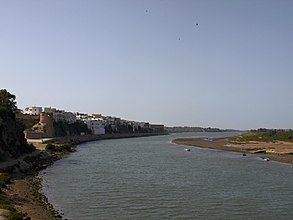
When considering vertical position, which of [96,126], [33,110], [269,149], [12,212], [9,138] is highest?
[33,110]

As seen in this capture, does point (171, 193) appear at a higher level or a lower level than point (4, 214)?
lower

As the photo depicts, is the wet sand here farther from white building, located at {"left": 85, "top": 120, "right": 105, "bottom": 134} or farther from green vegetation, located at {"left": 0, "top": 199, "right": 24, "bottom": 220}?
white building, located at {"left": 85, "top": 120, "right": 105, "bottom": 134}

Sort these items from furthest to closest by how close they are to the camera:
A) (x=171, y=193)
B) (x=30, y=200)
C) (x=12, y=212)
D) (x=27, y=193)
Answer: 1. (x=171, y=193)
2. (x=27, y=193)
3. (x=30, y=200)
4. (x=12, y=212)

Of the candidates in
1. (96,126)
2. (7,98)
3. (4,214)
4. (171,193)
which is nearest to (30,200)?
(4,214)

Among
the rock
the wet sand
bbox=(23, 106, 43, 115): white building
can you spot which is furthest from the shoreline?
bbox=(23, 106, 43, 115): white building

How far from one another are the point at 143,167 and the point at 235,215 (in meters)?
22.0

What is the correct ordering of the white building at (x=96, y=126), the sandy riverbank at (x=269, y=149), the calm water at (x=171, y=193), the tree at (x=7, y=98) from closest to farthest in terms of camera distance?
the calm water at (x=171, y=193) → the sandy riverbank at (x=269, y=149) → the tree at (x=7, y=98) → the white building at (x=96, y=126)

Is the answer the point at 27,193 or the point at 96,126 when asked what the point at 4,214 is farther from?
the point at 96,126

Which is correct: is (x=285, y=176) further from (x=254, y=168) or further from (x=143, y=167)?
(x=143, y=167)

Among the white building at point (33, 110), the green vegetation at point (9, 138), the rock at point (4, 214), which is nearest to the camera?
the rock at point (4, 214)

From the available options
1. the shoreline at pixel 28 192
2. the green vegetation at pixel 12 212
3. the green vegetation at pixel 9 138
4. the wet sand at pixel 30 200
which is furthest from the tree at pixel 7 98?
the green vegetation at pixel 12 212

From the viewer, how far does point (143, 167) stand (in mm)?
41594

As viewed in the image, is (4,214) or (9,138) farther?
(9,138)

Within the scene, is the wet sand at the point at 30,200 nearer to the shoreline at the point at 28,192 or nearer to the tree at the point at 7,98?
the shoreline at the point at 28,192
